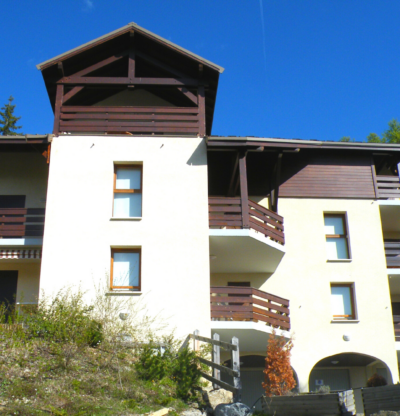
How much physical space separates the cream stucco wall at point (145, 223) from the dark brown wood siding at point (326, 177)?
4960 mm

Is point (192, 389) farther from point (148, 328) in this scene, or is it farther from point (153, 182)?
point (153, 182)

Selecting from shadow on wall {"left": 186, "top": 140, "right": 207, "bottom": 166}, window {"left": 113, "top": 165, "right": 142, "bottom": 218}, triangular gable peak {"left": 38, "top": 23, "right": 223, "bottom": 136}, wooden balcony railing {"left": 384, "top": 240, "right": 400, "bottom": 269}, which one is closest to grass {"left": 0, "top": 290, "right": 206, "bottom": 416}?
window {"left": 113, "top": 165, "right": 142, "bottom": 218}

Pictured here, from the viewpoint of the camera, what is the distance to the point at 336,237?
22406 millimetres

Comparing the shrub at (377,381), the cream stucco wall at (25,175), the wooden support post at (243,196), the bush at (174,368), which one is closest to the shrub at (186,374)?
the bush at (174,368)

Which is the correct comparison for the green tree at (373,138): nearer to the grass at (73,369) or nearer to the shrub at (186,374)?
the grass at (73,369)

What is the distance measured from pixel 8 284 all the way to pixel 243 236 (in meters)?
9.26

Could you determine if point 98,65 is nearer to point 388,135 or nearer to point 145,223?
point 145,223

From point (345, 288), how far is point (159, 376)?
408 inches

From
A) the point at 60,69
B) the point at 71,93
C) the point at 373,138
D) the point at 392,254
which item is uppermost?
the point at 373,138

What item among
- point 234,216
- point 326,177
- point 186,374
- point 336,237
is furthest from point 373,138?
point 186,374

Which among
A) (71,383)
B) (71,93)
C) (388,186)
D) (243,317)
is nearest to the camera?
(71,383)

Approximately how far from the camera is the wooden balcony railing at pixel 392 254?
22064 millimetres

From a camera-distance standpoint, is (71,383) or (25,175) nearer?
(71,383)

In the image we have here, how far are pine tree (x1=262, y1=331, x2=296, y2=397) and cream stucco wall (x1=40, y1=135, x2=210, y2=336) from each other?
243 centimetres
